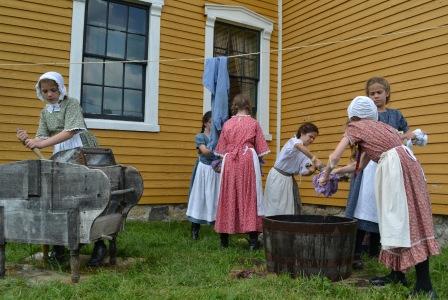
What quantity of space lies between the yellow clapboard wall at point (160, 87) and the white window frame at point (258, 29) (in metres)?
0.12

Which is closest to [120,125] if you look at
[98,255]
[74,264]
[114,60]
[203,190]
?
[114,60]

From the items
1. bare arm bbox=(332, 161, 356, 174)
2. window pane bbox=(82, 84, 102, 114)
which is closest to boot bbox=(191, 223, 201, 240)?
window pane bbox=(82, 84, 102, 114)

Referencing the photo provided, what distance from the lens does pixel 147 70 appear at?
310 inches

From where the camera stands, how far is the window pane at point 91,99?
7348 mm

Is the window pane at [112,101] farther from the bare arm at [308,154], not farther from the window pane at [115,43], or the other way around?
the bare arm at [308,154]

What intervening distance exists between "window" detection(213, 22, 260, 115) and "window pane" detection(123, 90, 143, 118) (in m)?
1.78

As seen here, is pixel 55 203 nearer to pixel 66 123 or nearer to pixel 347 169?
pixel 66 123

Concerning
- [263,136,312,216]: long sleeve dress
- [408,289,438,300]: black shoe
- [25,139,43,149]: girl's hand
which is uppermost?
[25,139,43,149]: girl's hand

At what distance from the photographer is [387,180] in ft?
11.0

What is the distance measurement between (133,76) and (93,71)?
2.25 feet

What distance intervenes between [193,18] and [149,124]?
2.10 m

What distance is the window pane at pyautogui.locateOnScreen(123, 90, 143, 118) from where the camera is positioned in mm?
7770

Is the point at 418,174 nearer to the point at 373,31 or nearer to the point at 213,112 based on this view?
the point at 213,112

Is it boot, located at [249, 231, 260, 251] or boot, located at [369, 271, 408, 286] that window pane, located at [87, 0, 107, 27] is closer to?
boot, located at [249, 231, 260, 251]
